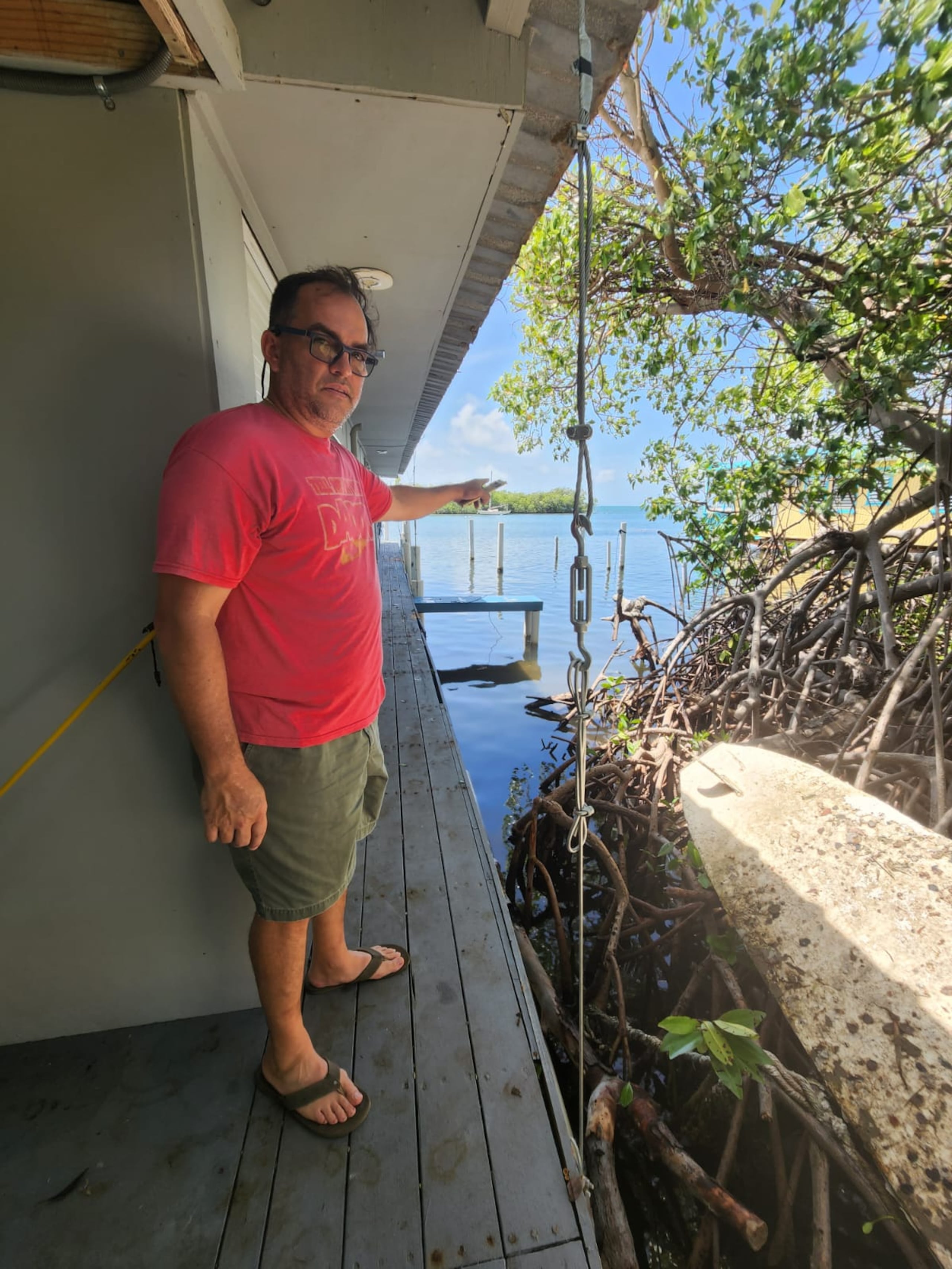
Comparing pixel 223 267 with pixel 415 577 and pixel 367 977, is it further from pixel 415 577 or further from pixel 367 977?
pixel 415 577

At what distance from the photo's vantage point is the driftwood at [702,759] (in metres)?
1.97

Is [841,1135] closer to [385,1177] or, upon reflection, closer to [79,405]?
[385,1177]

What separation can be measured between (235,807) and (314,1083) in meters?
0.84

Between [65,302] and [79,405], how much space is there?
0.24 meters

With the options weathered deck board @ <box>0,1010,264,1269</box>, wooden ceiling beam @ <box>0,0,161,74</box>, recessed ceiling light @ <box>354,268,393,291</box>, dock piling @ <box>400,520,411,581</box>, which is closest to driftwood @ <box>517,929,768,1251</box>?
weathered deck board @ <box>0,1010,264,1269</box>

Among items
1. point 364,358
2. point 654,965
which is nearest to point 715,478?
point 654,965

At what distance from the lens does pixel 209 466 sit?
113 cm

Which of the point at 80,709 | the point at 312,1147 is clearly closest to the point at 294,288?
the point at 80,709

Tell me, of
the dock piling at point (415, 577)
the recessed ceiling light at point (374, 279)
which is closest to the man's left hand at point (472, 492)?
the recessed ceiling light at point (374, 279)

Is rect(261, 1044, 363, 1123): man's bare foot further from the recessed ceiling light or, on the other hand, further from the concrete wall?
the recessed ceiling light

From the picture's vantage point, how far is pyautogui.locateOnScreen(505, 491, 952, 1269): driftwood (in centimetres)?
197

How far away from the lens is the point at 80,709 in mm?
1439

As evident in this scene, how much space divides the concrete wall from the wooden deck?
21 cm

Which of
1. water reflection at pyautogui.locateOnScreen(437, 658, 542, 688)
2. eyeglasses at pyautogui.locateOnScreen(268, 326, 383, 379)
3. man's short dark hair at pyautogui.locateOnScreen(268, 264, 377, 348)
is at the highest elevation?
man's short dark hair at pyautogui.locateOnScreen(268, 264, 377, 348)
